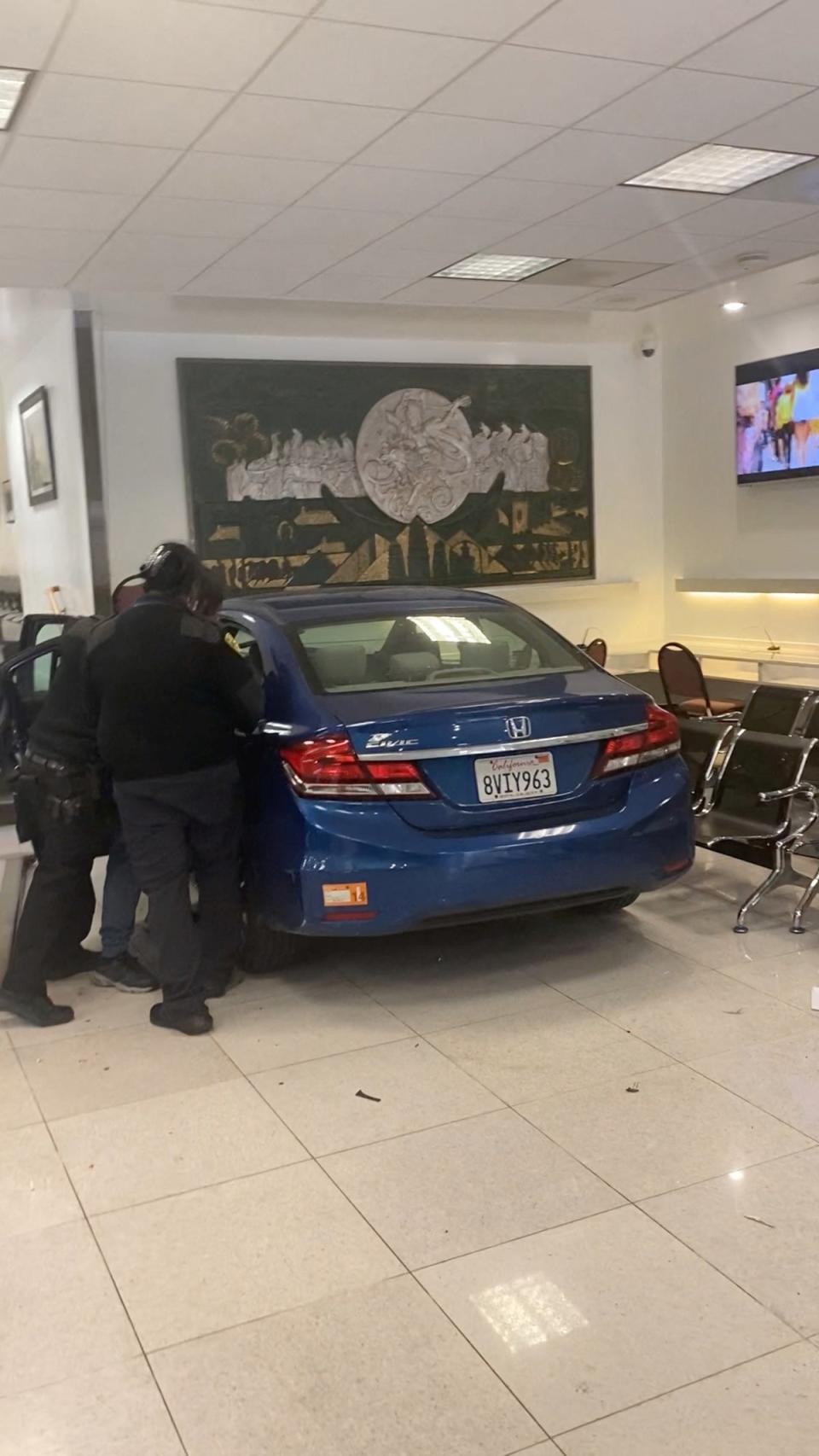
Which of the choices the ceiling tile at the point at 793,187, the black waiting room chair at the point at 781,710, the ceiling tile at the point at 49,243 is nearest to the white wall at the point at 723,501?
the ceiling tile at the point at 793,187

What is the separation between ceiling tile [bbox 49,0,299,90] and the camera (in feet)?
10.8

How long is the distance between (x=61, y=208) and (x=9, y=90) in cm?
122

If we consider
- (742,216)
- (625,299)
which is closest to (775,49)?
(742,216)

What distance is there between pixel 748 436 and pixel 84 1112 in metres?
6.80

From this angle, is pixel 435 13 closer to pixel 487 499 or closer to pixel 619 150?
pixel 619 150

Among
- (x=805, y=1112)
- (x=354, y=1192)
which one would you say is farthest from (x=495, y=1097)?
(x=805, y=1112)

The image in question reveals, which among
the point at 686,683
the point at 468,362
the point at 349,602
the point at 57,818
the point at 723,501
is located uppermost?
the point at 468,362

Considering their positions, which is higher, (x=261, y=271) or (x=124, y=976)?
(x=261, y=271)

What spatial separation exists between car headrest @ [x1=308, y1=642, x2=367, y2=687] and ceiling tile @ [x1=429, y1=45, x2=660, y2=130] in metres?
1.79

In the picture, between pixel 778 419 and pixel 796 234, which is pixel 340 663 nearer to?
pixel 796 234

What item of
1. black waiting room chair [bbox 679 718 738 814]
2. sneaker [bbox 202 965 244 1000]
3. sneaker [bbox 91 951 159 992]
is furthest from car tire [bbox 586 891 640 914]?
Answer: sneaker [bbox 91 951 159 992]

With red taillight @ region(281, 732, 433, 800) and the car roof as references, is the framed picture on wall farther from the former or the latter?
red taillight @ region(281, 732, 433, 800)

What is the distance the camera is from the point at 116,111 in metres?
3.98

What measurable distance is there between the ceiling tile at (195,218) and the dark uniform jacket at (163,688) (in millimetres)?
2247
